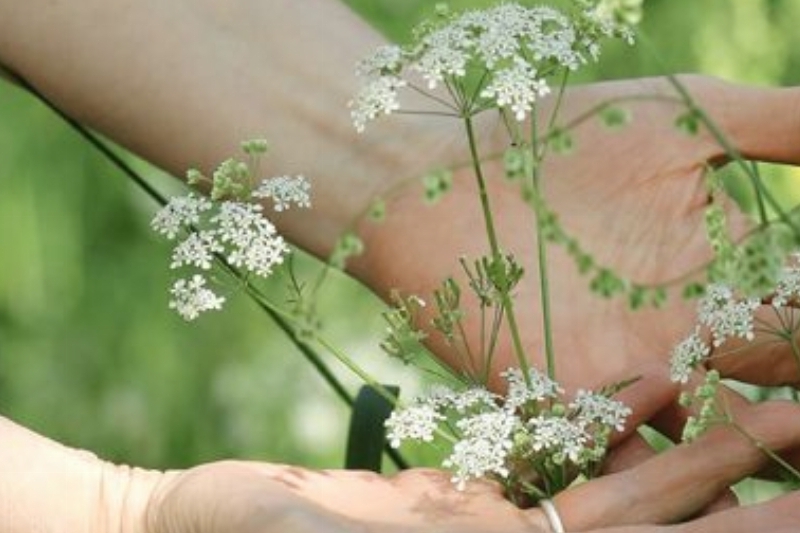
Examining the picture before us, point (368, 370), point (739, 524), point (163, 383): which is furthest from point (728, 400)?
point (163, 383)

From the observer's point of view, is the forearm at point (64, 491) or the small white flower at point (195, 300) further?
the forearm at point (64, 491)

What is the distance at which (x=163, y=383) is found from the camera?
224cm

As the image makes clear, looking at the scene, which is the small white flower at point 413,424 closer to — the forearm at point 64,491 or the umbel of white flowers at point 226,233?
the umbel of white flowers at point 226,233

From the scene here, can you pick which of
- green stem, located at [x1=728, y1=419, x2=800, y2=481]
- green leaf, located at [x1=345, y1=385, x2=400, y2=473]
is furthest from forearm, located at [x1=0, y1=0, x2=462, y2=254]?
green stem, located at [x1=728, y1=419, x2=800, y2=481]

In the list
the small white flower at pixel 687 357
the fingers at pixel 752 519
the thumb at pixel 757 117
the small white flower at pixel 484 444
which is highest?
the thumb at pixel 757 117

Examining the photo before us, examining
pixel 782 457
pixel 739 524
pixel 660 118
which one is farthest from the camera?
pixel 660 118

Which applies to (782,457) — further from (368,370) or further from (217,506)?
(368,370)

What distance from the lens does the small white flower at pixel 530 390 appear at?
4.09 feet

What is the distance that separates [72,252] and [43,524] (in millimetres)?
869

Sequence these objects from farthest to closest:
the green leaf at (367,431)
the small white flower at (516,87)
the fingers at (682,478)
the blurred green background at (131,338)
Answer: the blurred green background at (131,338) < the green leaf at (367,431) < the fingers at (682,478) < the small white flower at (516,87)

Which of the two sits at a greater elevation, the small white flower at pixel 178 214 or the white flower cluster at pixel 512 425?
the small white flower at pixel 178 214

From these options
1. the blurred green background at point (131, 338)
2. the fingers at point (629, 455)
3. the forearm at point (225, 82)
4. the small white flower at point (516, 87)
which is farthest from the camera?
the blurred green background at point (131, 338)

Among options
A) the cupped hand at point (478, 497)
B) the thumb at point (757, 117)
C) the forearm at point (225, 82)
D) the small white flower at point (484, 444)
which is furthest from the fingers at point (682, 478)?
the forearm at point (225, 82)

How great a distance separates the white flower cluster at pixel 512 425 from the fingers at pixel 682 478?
0.03m
